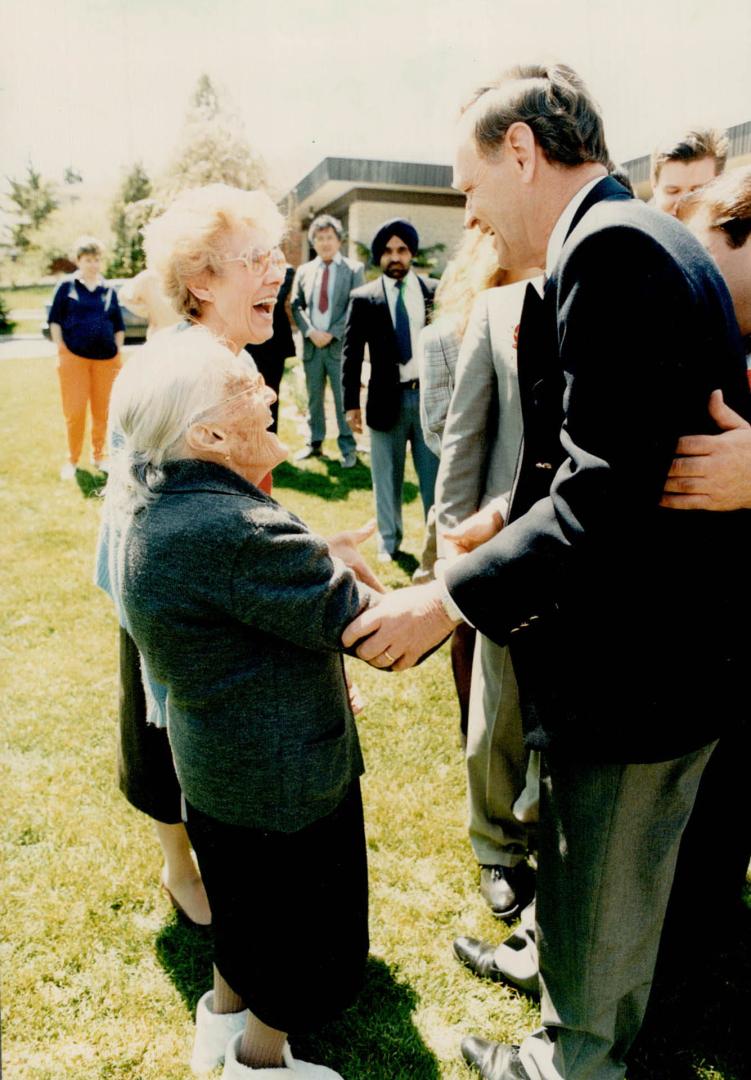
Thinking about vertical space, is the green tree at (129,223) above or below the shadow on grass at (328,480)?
above

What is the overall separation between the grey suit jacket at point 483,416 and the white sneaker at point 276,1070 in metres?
1.75

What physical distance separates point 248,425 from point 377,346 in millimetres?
4689

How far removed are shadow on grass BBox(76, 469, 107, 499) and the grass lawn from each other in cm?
326

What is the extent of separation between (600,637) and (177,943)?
1.96 metres

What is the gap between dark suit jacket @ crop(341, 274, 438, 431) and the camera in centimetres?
601

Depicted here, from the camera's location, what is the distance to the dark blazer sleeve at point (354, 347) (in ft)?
20.7

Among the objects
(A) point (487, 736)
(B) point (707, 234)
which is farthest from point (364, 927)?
(B) point (707, 234)

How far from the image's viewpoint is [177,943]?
2.65 m

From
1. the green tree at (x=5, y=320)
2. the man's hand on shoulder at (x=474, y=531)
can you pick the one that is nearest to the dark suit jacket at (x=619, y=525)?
the man's hand on shoulder at (x=474, y=531)

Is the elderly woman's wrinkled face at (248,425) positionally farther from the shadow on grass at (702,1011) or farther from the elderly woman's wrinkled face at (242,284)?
the shadow on grass at (702,1011)

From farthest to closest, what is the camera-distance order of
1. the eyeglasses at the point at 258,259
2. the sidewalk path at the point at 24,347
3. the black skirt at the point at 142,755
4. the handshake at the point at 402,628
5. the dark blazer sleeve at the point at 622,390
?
the sidewalk path at the point at 24,347 → the black skirt at the point at 142,755 → the eyeglasses at the point at 258,259 → the handshake at the point at 402,628 → the dark blazer sleeve at the point at 622,390

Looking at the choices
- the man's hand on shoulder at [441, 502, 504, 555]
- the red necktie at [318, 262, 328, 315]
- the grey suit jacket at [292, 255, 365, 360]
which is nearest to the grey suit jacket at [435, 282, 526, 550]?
the man's hand on shoulder at [441, 502, 504, 555]

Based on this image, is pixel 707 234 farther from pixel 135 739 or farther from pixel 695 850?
pixel 135 739

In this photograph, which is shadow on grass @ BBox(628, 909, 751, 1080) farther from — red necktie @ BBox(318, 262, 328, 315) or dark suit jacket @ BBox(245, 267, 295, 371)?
red necktie @ BBox(318, 262, 328, 315)
